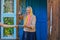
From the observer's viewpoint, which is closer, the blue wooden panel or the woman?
the woman

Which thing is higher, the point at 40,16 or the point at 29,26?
the point at 40,16

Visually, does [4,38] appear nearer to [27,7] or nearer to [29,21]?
[29,21]

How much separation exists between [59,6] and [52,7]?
0.54ft

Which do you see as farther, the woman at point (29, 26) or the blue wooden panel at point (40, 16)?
the blue wooden panel at point (40, 16)

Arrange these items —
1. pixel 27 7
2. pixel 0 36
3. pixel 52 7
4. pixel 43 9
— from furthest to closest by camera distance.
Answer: pixel 43 9, pixel 27 7, pixel 0 36, pixel 52 7

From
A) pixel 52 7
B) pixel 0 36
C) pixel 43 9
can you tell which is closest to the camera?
pixel 52 7

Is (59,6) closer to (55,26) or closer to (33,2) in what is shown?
(55,26)

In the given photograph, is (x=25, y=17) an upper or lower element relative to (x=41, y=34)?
upper

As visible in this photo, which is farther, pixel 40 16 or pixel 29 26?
pixel 40 16

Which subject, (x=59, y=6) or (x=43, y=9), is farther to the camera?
(x=43, y=9)

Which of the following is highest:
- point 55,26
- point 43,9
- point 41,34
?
point 43,9

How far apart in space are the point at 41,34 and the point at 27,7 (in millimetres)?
986

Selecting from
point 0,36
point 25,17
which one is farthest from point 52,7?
point 0,36

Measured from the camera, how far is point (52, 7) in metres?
4.34
